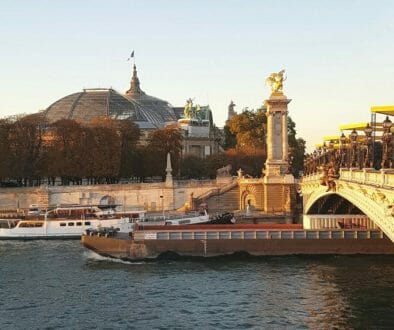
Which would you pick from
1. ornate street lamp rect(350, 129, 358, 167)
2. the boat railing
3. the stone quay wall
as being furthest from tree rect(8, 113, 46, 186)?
ornate street lamp rect(350, 129, 358, 167)

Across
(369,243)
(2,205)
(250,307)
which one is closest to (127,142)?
(2,205)

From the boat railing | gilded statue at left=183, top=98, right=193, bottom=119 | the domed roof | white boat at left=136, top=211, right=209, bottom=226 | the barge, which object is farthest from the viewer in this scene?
gilded statue at left=183, top=98, right=193, bottom=119

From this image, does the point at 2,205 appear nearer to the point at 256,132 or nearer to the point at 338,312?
the point at 256,132

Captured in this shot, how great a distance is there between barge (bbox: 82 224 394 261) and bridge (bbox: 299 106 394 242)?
7.74ft

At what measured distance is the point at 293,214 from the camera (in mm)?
68812

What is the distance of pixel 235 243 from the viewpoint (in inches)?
1944

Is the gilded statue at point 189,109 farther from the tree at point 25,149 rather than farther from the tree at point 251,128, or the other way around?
the tree at point 25,149

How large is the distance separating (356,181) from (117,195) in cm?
5098

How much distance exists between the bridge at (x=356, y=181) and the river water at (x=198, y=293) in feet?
14.4

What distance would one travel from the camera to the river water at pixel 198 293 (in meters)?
30.6

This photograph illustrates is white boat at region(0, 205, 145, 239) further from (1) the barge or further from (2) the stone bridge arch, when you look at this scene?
(2) the stone bridge arch

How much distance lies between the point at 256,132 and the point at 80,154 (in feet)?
96.8

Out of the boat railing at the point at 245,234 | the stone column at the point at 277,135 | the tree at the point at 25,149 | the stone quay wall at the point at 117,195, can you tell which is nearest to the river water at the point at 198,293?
the boat railing at the point at 245,234

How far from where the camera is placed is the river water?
30.6 metres
